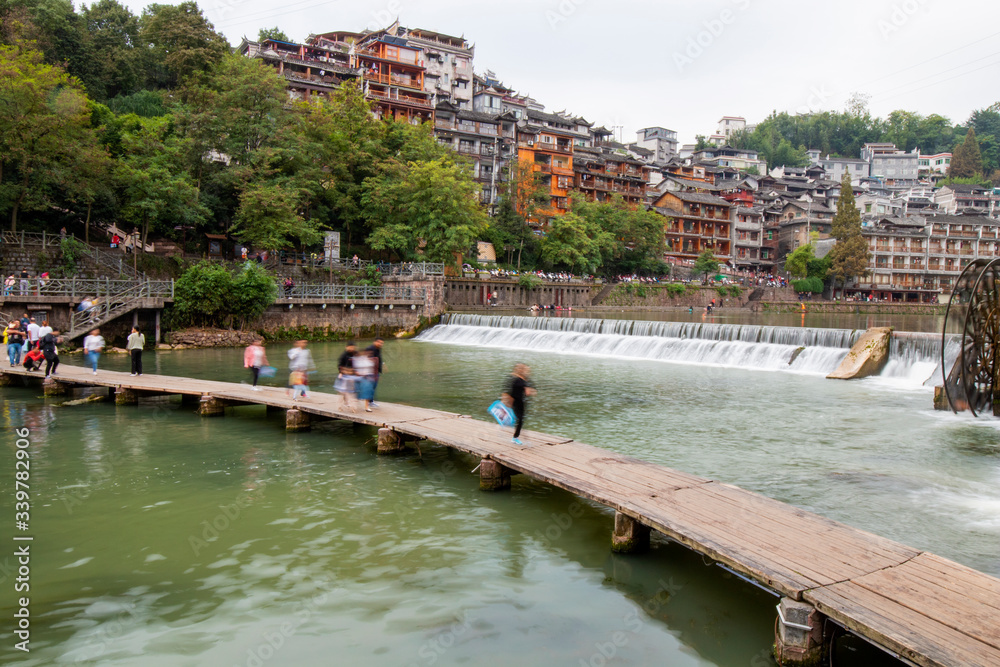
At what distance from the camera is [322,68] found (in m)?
73.1

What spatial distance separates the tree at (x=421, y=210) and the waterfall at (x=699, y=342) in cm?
801

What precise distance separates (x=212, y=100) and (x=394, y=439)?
4209cm

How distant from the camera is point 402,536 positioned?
358 inches

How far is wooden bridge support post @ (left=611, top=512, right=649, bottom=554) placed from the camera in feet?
27.8

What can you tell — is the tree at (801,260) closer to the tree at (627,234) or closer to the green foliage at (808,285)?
the green foliage at (808,285)

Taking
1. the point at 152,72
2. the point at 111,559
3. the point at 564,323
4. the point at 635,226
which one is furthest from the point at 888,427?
the point at 152,72

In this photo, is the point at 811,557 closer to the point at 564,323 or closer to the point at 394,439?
the point at 394,439

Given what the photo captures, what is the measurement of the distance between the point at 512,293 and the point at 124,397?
4190cm

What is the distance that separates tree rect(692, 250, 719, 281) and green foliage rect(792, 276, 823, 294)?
955 centimetres

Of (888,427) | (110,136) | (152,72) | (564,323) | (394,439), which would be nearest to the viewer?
(394,439)

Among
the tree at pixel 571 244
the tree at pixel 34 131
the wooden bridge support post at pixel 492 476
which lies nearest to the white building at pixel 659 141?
the tree at pixel 571 244

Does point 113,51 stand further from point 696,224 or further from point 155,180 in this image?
point 696,224

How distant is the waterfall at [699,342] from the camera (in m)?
25.3

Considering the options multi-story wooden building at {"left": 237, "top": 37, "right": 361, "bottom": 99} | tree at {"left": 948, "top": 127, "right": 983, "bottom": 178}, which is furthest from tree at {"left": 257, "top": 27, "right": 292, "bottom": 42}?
tree at {"left": 948, "top": 127, "right": 983, "bottom": 178}
